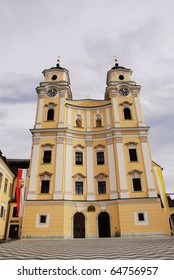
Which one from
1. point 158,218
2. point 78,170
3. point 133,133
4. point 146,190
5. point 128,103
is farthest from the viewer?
point 128,103

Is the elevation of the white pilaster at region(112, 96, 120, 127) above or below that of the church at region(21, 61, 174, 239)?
above

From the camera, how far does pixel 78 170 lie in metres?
26.3

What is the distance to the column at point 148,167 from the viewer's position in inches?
951

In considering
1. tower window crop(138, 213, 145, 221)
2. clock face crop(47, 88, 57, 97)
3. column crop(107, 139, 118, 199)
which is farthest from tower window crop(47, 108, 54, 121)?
tower window crop(138, 213, 145, 221)

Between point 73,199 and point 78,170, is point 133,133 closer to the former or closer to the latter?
point 78,170

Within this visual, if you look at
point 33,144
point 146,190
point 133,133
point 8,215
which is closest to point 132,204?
point 146,190

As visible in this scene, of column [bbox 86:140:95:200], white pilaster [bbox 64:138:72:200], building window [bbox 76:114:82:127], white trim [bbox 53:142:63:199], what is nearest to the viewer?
white trim [bbox 53:142:63:199]

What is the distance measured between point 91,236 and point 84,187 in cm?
566

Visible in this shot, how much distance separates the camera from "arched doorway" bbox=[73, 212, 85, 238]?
936 inches

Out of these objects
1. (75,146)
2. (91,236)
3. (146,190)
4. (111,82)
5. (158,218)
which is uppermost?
(111,82)

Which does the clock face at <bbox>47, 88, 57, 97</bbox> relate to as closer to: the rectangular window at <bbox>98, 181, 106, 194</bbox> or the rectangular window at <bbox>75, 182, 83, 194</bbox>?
the rectangular window at <bbox>75, 182, 83, 194</bbox>

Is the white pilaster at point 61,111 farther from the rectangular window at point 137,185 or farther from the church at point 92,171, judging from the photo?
the rectangular window at point 137,185

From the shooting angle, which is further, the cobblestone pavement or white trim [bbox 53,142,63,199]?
white trim [bbox 53,142,63,199]

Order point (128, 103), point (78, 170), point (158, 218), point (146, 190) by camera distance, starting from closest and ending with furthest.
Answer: point (158, 218)
point (146, 190)
point (78, 170)
point (128, 103)
